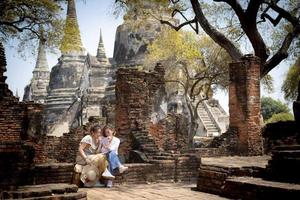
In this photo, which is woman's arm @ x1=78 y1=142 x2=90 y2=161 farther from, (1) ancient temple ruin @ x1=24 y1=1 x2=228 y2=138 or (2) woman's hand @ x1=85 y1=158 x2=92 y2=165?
(1) ancient temple ruin @ x1=24 y1=1 x2=228 y2=138

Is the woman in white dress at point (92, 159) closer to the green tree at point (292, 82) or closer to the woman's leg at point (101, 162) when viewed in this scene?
the woman's leg at point (101, 162)

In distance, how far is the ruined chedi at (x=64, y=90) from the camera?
109 ft

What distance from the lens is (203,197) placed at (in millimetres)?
5695

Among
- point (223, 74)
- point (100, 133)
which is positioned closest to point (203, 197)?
point (100, 133)

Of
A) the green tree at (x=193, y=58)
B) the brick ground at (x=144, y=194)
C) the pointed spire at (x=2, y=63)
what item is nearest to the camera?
the brick ground at (x=144, y=194)

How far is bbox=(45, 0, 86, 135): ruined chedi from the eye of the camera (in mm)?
33250

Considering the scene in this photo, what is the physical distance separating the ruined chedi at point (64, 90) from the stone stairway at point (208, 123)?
426 inches

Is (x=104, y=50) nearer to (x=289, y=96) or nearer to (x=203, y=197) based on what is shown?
(x=289, y=96)

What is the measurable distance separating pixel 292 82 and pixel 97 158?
16.2 meters

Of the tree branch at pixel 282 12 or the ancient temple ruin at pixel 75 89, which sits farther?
the ancient temple ruin at pixel 75 89

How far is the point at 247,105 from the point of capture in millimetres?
11039

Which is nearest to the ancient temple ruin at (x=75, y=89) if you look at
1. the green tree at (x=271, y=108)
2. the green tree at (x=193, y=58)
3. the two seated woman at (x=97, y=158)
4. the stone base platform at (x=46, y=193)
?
the green tree at (x=193, y=58)

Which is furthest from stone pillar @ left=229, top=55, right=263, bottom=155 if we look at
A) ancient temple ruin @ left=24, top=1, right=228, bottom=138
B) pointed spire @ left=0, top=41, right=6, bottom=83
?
ancient temple ruin @ left=24, top=1, right=228, bottom=138

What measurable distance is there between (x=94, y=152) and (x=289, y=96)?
1808 centimetres
